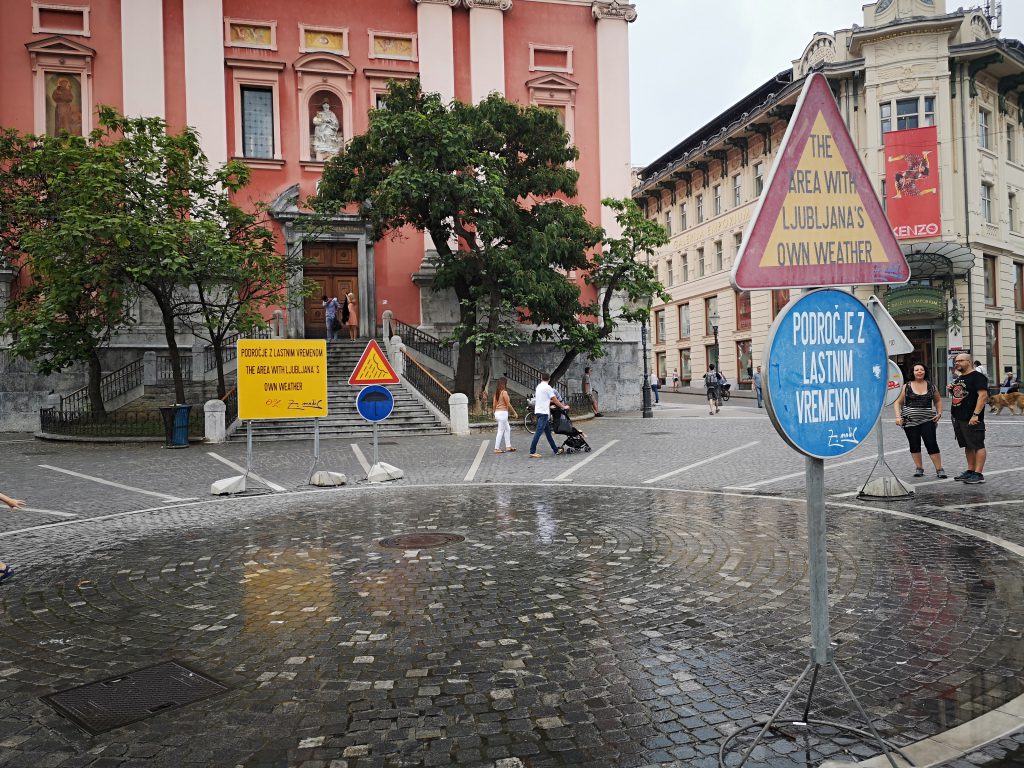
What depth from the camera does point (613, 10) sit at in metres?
30.4

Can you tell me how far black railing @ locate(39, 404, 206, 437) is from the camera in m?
19.9

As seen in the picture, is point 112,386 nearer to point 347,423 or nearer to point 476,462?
point 347,423

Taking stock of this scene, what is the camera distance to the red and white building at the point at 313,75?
2630cm

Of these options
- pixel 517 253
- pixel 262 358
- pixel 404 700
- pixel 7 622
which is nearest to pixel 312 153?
pixel 517 253

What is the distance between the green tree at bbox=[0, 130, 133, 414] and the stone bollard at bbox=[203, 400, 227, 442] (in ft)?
12.0

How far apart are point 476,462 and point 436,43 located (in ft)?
67.2

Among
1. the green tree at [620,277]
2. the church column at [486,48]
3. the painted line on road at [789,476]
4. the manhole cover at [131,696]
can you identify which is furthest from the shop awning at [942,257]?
the manhole cover at [131,696]

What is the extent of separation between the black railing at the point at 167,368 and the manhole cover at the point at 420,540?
19.2 metres

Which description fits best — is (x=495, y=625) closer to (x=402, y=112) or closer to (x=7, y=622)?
(x=7, y=622)

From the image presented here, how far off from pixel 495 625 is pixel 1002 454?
12682mm

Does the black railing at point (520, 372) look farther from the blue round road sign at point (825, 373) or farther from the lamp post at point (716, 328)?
the blue round road sign at point (825, 373)

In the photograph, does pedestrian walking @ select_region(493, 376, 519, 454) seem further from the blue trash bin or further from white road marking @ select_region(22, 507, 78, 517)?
white road marking @ select_region(22, 507, 78, 517)

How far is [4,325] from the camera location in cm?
2034

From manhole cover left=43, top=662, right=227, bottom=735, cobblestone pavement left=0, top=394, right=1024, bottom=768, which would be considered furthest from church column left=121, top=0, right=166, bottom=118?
manhole cover left=43, top=662, right=227, bottom=735
